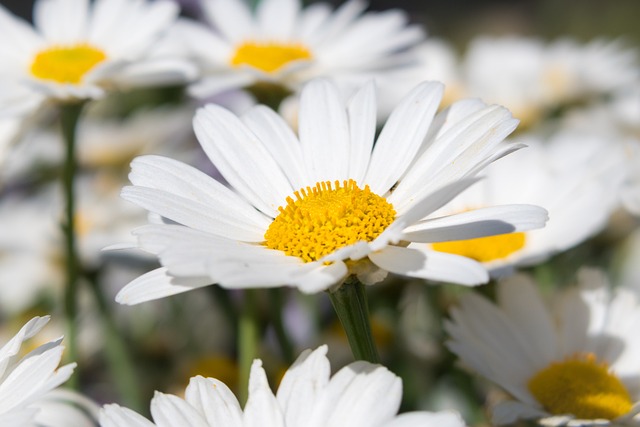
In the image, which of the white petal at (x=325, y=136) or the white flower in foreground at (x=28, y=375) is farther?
the white petal at (x=325, y=136)

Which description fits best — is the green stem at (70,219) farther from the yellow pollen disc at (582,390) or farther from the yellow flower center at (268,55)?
the yellow pollen disc at (582,390)

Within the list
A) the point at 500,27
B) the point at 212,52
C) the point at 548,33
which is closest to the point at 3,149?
the point at 212,52

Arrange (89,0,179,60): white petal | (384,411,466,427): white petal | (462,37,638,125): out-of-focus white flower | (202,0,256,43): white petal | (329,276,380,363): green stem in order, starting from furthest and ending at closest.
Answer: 1. (462,37,638,125): out-of-focus white flower
2. (202,0,256,43): white petal
3. (89,0,179,60): white petal
4. (329,276,380,363): green stem
5. (384,411,466,427): white petal

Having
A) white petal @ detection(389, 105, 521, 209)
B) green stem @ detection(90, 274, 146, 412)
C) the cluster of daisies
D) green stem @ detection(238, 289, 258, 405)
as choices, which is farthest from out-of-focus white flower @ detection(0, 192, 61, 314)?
white petal @ detection(389, 105, 521, 209)

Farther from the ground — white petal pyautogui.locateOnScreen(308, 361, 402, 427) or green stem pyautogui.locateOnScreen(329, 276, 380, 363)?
green stem pyautogui.locateOnScreen(329, 276, 380, 363)

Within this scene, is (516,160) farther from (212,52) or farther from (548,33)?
(548,33)

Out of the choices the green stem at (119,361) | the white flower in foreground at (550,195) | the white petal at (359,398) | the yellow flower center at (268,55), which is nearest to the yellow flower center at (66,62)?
the yellow flower center at (268,55)

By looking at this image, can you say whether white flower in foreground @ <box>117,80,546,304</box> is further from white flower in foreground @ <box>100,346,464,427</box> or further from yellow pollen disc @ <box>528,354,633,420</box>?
yellow pollen disc @ <box>528,354,633,420</box>
